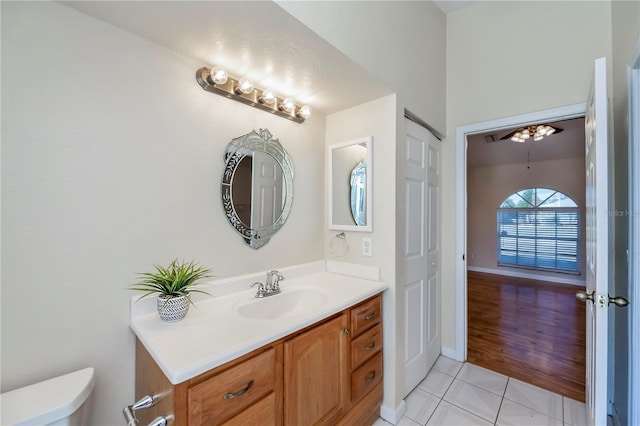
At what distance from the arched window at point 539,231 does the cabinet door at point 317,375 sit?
19.7 ft

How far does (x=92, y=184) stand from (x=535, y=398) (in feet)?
9.91

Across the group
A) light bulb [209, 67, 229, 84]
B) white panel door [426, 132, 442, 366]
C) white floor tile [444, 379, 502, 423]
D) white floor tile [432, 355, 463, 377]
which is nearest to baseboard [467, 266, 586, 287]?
white floor tile [432, 355, 463, 377]

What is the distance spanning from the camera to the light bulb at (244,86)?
145cm

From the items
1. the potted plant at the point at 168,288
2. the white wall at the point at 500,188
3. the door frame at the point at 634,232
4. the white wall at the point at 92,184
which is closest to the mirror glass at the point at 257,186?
the white wall at the point at 92,184

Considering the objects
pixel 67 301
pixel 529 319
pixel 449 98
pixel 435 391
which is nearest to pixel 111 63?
pixel 67 301

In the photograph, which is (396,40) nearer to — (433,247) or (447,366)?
(433,247)

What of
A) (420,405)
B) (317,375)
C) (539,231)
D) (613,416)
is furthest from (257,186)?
(539,231)

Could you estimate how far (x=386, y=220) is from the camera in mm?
1754

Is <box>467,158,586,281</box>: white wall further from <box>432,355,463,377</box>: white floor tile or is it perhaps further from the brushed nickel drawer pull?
the brushed nickel drawer pull

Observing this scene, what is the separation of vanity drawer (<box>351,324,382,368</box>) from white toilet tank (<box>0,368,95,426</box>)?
1.17m

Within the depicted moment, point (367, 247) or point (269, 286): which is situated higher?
point (367, 247)

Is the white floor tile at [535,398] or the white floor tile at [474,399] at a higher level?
the white floor tile at [535,398]

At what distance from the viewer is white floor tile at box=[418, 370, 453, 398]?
6.54 feet

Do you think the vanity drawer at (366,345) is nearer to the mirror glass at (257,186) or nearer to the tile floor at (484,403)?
the tile floor at (484,403)
